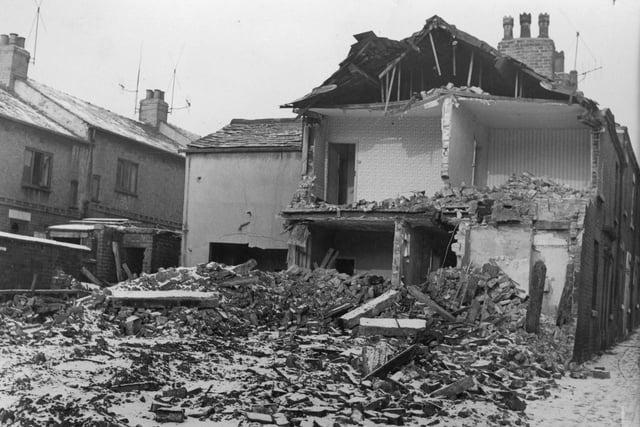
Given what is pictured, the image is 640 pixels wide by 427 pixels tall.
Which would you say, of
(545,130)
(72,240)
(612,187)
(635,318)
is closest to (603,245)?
(612,187)

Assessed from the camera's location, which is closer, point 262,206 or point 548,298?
point 548,298

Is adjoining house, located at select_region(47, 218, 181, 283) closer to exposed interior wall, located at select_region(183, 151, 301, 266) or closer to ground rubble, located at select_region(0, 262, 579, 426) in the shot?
exposed interior wall, located at select_region(183, 151, 301, 266)

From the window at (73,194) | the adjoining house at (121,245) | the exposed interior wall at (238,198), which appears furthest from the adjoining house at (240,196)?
the window at (73,194)

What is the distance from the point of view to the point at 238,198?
80.1 ft

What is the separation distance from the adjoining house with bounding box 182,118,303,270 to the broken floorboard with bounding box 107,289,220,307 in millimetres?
8694

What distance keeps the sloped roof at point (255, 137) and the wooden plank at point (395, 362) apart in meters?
13.3

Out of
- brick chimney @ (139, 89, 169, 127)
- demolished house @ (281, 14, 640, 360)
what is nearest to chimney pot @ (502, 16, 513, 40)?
demolished house @ (281, 14, 640, 360)

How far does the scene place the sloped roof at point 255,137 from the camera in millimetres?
24328

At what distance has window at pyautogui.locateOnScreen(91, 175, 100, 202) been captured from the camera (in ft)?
92.3

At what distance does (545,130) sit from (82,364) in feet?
47.1

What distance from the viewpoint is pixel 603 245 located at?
19.7m

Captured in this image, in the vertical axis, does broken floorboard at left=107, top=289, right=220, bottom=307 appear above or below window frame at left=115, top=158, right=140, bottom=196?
below

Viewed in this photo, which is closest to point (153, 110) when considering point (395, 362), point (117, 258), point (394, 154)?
point (117, 258)

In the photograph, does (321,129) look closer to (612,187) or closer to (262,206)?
(262,206)
